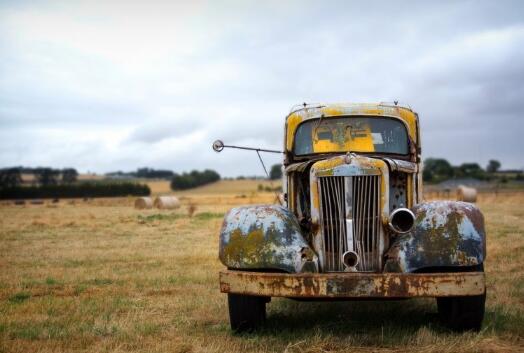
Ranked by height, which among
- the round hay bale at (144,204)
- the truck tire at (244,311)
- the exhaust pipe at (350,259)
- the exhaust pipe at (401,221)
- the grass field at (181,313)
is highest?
the exhaust pipe at (401,221)

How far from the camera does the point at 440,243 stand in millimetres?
6000

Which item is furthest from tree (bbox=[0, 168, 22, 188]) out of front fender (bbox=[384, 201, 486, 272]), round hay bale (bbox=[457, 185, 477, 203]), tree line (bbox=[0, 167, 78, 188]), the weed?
front fender (bbox=[384, 201, 486, 272])

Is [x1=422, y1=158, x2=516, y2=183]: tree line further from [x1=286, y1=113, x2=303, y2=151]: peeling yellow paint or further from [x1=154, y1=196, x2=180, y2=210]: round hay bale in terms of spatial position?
[x1=286, y1=113, x2=303, y2=151]: peeling yellow paint

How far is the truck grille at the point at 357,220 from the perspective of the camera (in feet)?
20.3

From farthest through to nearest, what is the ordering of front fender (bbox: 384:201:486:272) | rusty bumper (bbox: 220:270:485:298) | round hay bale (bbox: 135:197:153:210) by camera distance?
1. round hay bale (bbox: 135:197:153:210)
2. front fender (bbox: 384:201:486:272)
3. rusty bumper (bbox: 220:270:485:298)

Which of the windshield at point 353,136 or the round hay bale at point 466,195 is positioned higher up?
the windshield at point 353,136

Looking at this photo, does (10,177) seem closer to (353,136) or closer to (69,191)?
(69,191)

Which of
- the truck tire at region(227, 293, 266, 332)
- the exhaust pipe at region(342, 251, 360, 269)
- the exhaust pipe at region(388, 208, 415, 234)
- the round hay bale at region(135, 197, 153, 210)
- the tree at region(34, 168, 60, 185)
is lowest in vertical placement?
the truck tire at region(227, 293, 266, 332)

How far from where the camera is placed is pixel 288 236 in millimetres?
6281

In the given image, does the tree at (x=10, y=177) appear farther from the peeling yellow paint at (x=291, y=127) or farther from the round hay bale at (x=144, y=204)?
the peeling yellow paint at (x=291, y=127)

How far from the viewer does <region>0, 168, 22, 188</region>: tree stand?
238 feet

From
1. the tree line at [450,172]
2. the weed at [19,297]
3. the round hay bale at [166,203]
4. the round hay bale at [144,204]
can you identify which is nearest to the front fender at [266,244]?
the weed at [19,297]

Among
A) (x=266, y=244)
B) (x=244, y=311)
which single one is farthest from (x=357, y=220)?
(x=244, y=311)

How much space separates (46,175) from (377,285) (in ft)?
264
